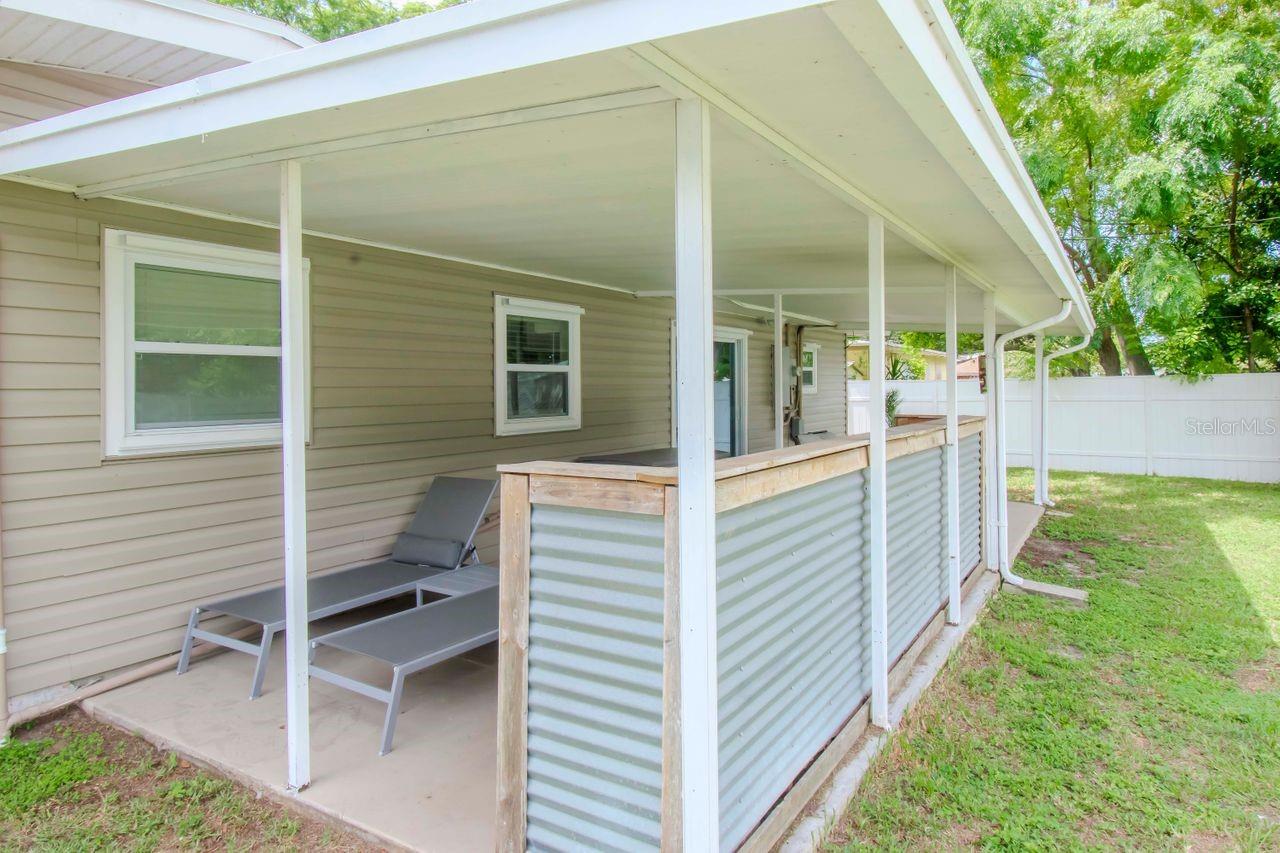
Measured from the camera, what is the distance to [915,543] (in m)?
3.90

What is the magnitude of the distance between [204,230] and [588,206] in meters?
1.97

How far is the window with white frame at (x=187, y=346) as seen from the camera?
3330 mm

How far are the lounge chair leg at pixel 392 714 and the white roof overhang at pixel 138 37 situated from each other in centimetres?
315

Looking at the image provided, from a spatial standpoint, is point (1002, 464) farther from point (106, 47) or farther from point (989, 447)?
point (106, 47)

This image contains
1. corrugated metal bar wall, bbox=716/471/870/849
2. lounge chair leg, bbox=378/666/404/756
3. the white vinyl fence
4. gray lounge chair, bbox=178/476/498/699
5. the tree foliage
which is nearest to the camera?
corrugated metal bar wall, bbox=716/471/870/849

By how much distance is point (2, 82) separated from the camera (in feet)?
10.6

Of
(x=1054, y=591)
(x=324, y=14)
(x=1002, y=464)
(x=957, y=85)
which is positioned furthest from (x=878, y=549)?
(x=324, y=14)

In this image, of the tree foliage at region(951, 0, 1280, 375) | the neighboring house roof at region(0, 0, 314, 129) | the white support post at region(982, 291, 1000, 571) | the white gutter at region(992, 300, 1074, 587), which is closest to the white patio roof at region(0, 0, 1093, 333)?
the neighboring house roof at region(0, 0, 314, 129)

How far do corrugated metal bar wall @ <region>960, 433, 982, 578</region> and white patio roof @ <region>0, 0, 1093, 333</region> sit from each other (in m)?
1.64

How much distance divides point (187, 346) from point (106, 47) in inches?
57.1

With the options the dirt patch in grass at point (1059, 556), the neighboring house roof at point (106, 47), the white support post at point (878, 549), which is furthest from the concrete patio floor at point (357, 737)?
the dirt patch in grass at point (1059, 556)

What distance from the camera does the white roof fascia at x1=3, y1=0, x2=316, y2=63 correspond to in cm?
318

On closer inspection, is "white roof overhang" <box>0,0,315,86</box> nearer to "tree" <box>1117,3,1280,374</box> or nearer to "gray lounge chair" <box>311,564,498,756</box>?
"gray lounge chair" <box>311,564,498,756</box>

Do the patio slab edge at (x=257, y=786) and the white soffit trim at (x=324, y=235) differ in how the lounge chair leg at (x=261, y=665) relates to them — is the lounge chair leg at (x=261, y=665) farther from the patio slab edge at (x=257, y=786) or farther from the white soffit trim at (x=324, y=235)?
the white soffit trim at (x=324, y=235)
